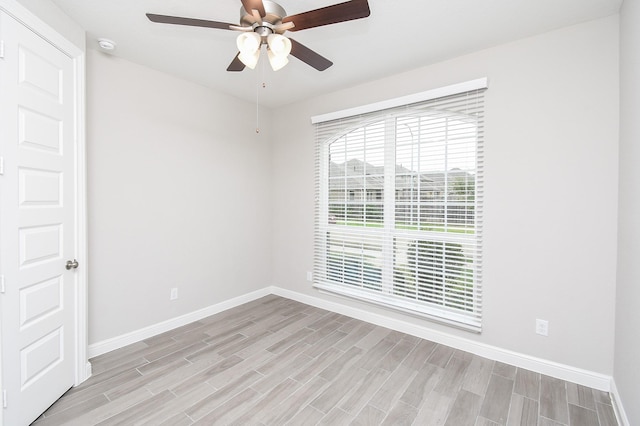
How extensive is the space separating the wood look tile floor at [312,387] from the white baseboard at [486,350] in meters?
0.06

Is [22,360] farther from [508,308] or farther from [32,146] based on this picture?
[508,308]

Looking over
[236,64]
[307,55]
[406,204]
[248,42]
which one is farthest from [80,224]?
[406,204]

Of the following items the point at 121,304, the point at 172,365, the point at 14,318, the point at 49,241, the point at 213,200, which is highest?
the point at 213,200

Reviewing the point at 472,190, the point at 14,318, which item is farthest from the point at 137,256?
the point at 472,190

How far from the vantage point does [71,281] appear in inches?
85.6

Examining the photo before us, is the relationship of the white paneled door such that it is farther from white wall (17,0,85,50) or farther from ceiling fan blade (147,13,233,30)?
ceiling fan blade (147,13,233,30)

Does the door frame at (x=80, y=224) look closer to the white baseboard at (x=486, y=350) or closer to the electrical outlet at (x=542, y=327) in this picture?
the white baseboard at (x=486, y=350)

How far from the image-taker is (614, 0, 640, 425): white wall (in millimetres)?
1638

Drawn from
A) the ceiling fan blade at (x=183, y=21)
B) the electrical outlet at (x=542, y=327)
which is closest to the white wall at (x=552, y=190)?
the electrical outlet at (x=542, y=327)

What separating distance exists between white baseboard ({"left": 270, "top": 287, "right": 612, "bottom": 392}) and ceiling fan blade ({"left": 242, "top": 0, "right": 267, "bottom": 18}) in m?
2.97

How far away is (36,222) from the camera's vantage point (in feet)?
6.09

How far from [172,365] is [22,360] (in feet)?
3.27

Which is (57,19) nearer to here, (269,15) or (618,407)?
(269,15)

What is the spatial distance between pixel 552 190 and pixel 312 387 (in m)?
2.41
